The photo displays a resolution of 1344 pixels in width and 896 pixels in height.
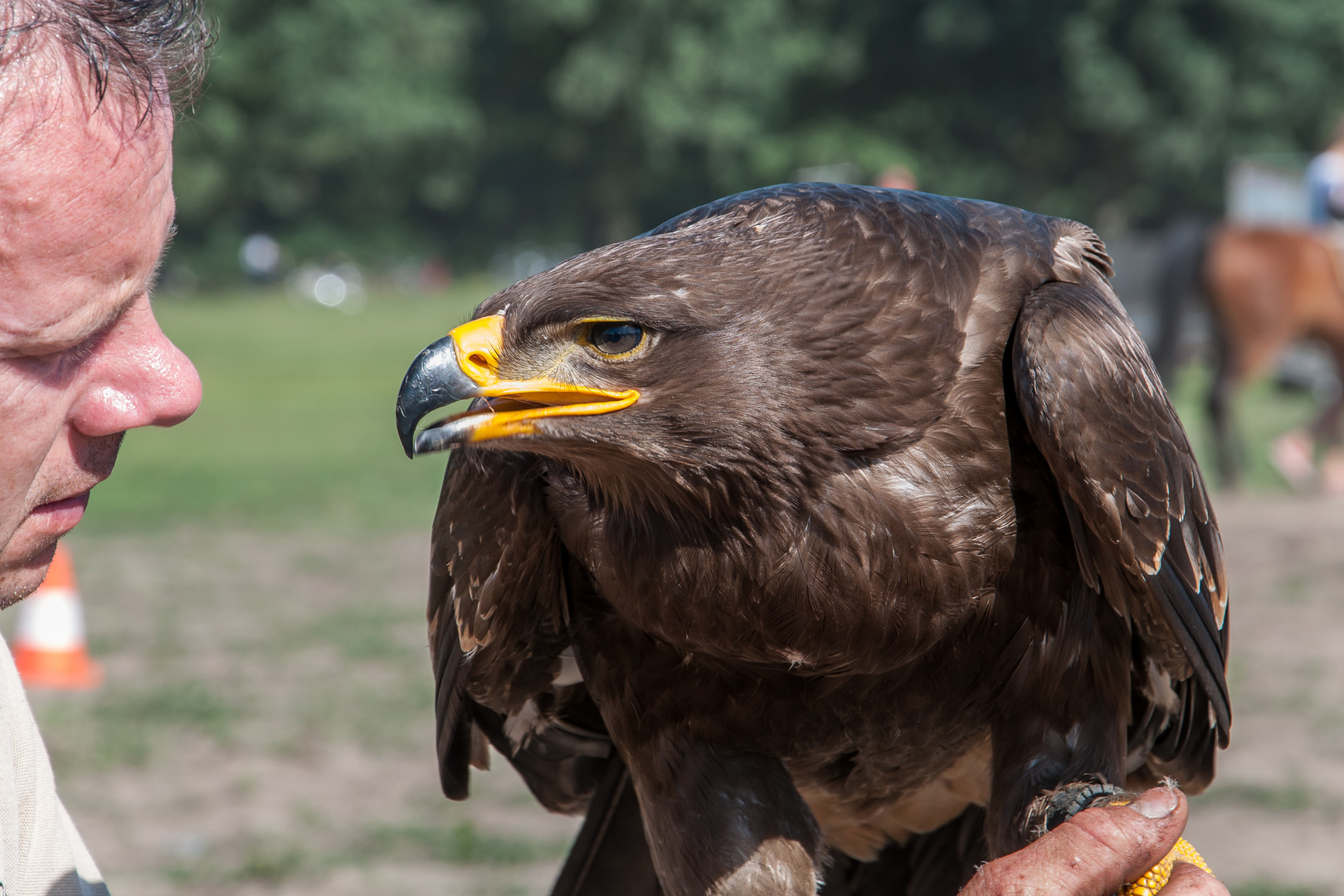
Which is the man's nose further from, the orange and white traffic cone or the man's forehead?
the orange and white traffic cone

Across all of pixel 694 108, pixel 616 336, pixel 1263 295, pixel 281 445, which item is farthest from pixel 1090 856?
pixel 694 108

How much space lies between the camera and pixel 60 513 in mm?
1938

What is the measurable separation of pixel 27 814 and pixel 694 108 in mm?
56927

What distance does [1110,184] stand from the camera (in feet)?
181

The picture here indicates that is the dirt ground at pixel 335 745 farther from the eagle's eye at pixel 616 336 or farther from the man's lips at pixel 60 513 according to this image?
the man's lips at pixel 60 513

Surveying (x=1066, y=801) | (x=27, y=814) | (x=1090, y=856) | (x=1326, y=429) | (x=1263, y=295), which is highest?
(x=1090, y=856)

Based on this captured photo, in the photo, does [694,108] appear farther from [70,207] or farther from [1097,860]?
[70,207]

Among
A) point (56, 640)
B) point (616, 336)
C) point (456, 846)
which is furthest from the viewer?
point (56, 640)

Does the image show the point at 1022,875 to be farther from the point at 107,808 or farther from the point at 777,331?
the point at 107,808

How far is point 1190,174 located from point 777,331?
54.8 metres

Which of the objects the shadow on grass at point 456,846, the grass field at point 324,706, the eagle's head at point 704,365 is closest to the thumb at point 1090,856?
the eagle's head at point 704,365

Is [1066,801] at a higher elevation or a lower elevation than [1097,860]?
lower

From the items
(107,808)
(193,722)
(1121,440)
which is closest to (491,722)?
(1121,440)

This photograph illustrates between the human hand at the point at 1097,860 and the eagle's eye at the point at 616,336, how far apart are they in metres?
1.02
